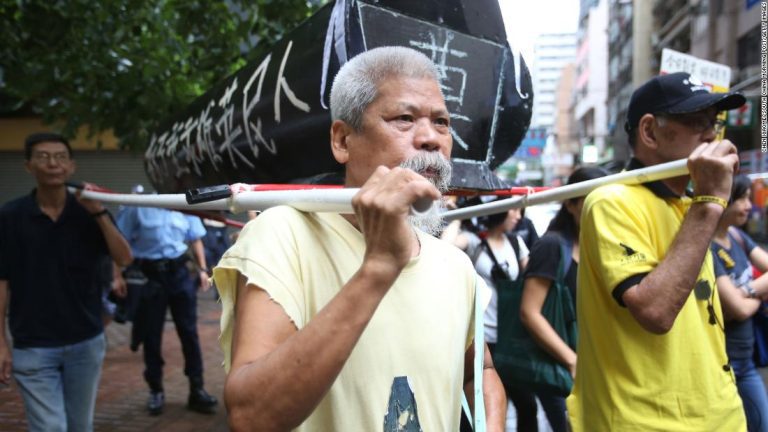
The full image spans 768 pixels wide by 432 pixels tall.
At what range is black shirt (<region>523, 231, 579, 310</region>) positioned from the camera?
346 cm

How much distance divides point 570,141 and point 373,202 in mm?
79498

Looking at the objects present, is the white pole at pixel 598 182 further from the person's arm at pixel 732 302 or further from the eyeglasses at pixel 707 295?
the person's arm at pixel 732 302

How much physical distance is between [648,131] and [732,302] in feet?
3.88

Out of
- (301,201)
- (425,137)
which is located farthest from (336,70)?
(301,201)

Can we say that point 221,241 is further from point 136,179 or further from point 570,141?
point 570,141

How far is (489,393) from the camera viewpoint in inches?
72.6

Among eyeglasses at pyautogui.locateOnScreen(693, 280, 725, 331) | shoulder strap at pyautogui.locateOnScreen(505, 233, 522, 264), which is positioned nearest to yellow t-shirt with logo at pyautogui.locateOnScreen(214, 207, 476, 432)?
eyeglasses at pyautogui.locateOnScreen(693, 280, 725, 331)

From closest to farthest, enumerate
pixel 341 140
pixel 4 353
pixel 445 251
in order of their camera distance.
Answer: pixel 341 140 → pixel 445 251 → pixel 4 353

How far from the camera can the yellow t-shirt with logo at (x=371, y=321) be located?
139cm

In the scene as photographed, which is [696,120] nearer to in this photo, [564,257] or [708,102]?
[708,102]

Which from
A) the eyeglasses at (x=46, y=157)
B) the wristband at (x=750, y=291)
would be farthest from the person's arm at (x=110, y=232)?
the wristband at (x=750, y=291)

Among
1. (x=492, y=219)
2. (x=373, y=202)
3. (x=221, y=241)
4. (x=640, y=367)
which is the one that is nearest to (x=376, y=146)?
(x=373, y=202)

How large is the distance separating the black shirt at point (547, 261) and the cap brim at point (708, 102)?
137cm

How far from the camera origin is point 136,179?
1794 centimetres
